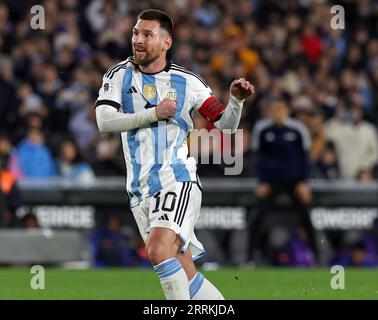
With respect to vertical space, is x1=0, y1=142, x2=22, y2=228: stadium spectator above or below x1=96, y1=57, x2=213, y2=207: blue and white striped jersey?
below

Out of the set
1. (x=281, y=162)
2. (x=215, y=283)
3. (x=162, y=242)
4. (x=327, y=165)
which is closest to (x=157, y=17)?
(x=162, y=242)

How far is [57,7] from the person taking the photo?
19.3m

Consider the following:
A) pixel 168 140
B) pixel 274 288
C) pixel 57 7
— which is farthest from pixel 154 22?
pixel 57 7

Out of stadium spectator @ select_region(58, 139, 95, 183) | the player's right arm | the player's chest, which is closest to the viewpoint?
the player's right arm

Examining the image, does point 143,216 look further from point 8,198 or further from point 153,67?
point 8,198

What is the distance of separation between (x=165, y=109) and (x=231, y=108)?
0.54m

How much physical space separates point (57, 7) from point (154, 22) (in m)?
11.4

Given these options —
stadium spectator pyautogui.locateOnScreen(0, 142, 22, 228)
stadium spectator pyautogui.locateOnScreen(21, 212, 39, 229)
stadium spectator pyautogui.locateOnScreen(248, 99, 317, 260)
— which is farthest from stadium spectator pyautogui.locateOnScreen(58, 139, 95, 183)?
stadium spectator pyautogui.locateOnScreen(248, 99, 317, 260)

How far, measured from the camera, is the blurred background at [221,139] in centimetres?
1561

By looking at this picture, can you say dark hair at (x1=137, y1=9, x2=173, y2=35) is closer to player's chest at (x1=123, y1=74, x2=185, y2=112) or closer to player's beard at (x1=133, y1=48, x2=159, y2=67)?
player's beard at (x1=133, y1=48, x2=159, y2=67)

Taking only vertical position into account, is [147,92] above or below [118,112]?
above

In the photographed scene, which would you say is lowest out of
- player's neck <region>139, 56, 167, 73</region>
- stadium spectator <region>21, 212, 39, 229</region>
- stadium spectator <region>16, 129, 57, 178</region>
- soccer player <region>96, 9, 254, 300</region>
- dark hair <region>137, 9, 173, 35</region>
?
stadium spectator <region>21, 212, 39, 229</region>

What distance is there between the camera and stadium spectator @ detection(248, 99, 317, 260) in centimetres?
1555

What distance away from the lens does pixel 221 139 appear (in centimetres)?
1552
